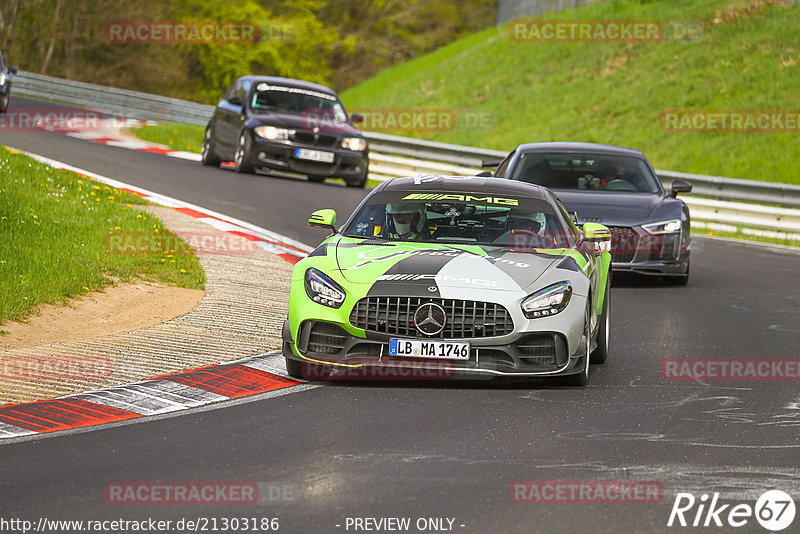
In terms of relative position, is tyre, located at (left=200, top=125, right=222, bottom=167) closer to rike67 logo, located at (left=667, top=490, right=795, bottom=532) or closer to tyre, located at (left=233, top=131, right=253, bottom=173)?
tyre, located at (left=233, top=131, right=253, bottom=173)

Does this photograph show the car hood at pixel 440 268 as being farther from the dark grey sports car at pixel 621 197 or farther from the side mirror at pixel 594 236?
the dark grey sports car at pixel 621 197

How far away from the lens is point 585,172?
14586mm

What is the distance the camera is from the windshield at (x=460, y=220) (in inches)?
354

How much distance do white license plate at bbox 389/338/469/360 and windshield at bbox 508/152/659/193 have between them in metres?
6.73

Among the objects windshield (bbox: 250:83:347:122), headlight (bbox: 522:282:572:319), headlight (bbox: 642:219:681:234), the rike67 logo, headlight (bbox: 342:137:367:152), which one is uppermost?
windshield (bbox: 250:83:347:122)

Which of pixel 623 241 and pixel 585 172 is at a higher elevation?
pixel 585 172

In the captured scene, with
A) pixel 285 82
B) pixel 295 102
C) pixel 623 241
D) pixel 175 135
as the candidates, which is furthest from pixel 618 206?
pixel 175 135

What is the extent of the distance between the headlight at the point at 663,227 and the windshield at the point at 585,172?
34.7 inches

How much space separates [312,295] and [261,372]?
707 millimetres

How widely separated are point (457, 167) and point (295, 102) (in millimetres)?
3700

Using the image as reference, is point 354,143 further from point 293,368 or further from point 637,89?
point 293,368

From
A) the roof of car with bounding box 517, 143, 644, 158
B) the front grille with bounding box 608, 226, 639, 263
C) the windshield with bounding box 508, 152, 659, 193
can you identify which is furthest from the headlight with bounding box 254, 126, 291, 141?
the front grille with bounding box 608, 226, 639, 263

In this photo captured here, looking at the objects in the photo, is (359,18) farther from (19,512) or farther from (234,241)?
(19,512)

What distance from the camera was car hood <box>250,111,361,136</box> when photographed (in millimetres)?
21812
